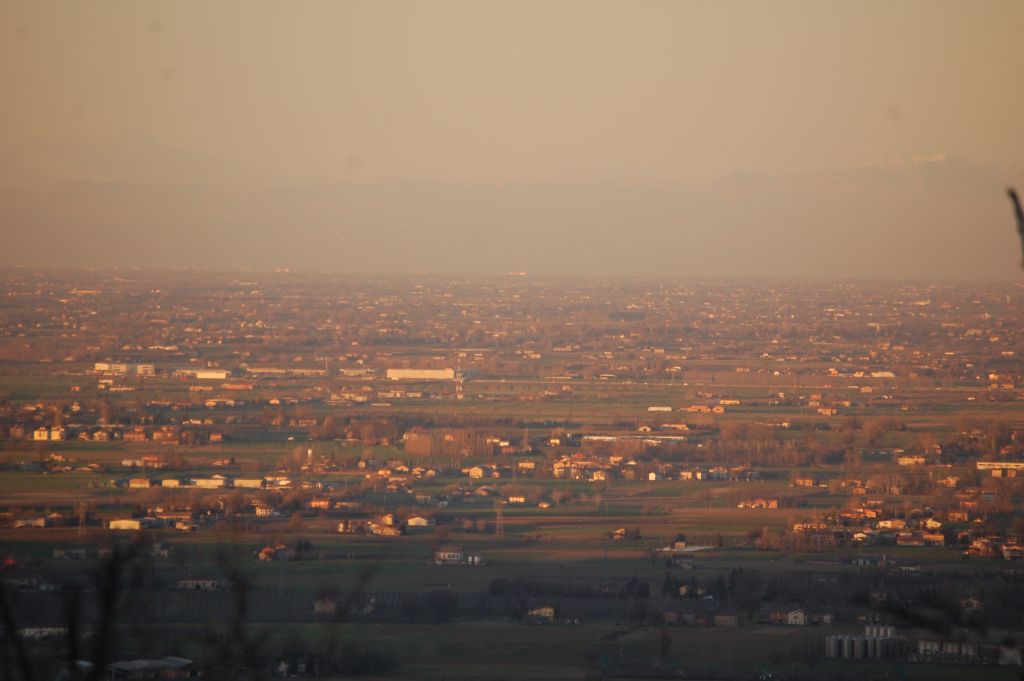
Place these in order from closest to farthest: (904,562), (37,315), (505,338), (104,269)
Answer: (904,562)
(37,315)
(505,338)
(104,269)

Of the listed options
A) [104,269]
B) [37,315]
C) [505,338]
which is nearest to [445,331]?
[505,338]

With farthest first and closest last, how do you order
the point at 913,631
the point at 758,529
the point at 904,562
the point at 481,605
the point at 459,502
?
the point at 459,502
the point at 758,529
the point at 904,562
the point at 481,605
the point at 913,631

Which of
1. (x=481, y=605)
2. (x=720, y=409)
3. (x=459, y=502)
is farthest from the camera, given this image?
(x=720, y=409)

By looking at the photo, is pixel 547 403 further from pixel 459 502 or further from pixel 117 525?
pixel 117 525

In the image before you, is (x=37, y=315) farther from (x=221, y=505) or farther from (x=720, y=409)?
(x=221, y=505)

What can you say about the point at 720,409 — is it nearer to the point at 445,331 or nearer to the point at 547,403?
the point at 547,403

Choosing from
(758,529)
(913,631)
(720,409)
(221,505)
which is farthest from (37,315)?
(913,631)

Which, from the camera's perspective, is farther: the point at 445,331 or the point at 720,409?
the point at 445,331

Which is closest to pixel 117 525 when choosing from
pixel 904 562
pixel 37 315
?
pixel 904 562

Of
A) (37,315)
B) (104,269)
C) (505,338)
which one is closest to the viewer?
(37,315)
